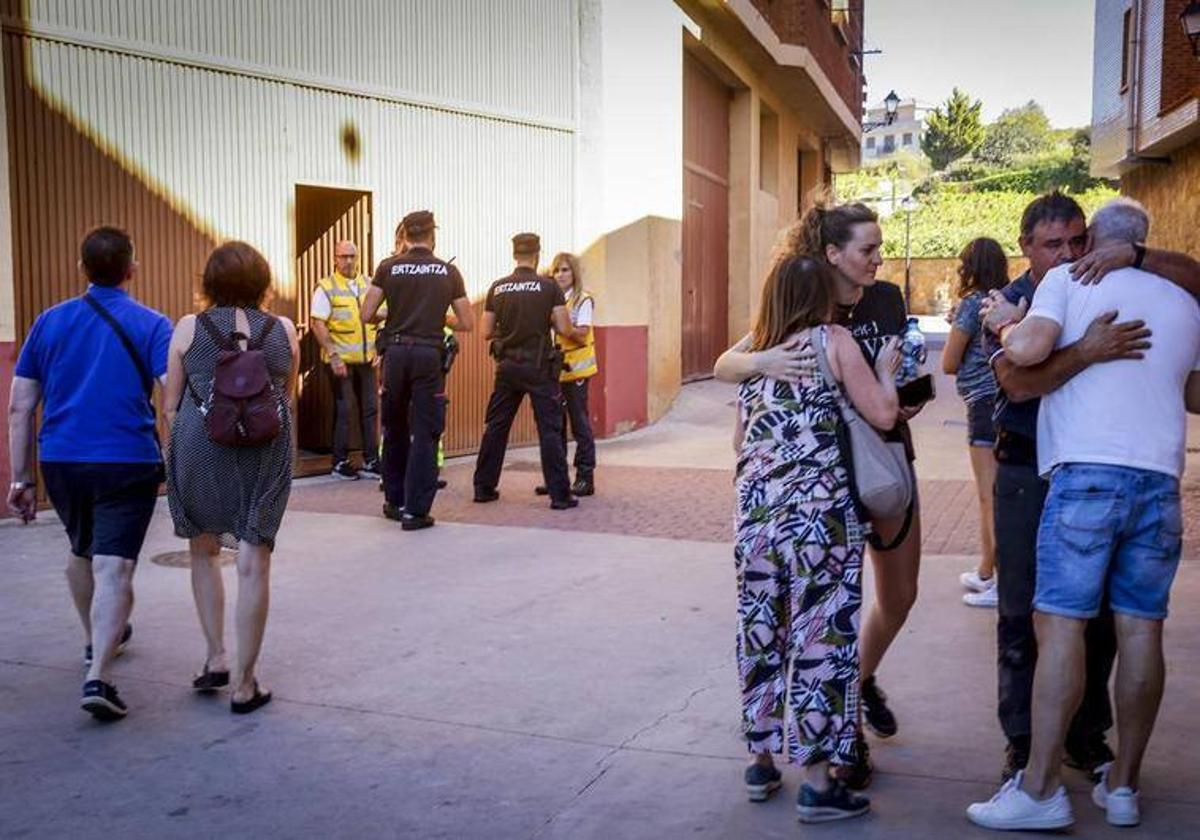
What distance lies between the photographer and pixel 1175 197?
2195 centimetres

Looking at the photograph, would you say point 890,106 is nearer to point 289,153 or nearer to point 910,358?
point 289,153

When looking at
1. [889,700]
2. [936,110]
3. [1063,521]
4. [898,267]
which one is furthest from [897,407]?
[936,110]

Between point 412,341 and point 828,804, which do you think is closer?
point 828,804

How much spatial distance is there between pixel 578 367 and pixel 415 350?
A: 6.39ft

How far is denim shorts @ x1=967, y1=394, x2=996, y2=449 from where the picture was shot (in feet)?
20.9

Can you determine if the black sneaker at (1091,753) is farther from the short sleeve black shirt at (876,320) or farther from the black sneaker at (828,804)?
the short sleeve black shirt at (876,320)

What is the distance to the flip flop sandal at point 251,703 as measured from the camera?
16.5 ft

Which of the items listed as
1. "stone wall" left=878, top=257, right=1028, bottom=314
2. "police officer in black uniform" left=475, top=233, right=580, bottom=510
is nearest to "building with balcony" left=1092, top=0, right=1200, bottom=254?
"police officer in black uniform" left=475, top=233, right=580, bottom=510

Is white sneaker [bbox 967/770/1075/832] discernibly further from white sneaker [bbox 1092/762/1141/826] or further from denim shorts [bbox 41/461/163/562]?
denim shorts [bbox 41/461/163/562]

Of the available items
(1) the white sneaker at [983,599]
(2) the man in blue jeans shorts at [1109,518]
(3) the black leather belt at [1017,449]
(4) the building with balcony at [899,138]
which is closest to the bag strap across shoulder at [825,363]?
(2) the man in blue jeans shorts at [1109,518]

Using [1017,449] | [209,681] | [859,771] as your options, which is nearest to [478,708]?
[209,681]

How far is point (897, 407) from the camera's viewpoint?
154 inches

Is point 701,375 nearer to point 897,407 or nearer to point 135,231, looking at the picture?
point 135,231

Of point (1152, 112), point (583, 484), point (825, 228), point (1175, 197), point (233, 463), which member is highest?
point (1152, 112)
